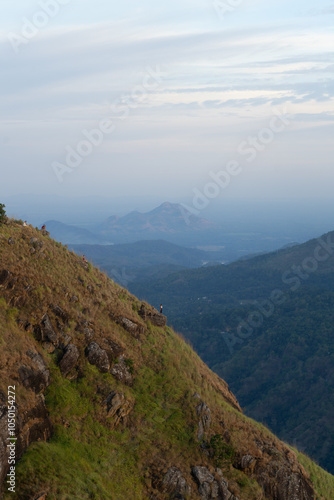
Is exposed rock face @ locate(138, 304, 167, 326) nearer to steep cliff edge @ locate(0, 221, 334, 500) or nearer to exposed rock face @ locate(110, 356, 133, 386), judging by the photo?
steep cliff edge @ locate(0, 221, 334, 500)

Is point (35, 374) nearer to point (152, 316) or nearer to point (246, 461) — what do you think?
point (152, 316)

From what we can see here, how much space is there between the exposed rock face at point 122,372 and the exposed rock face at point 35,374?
424 cm

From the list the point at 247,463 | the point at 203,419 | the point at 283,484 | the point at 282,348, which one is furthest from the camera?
the point at 282,348

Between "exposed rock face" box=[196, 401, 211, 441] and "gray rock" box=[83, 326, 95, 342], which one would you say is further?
"gray rock" box=[83, 326, 95, 342]

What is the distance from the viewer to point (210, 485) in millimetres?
20828

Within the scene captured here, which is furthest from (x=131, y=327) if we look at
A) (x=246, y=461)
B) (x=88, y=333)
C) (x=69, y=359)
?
(x=246, y=461)

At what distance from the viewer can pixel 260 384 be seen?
110 m

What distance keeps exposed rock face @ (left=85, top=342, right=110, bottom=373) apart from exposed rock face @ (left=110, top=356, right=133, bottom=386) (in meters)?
0.52

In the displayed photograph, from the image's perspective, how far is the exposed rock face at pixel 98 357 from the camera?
23389 mm

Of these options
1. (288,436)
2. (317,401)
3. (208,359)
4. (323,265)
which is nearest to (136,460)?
(288,436)

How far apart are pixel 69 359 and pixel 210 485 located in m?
9.59

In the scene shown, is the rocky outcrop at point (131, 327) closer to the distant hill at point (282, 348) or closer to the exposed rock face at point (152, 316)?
the exposed rock face at point (152, 316)

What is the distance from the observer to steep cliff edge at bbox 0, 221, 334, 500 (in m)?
18.2

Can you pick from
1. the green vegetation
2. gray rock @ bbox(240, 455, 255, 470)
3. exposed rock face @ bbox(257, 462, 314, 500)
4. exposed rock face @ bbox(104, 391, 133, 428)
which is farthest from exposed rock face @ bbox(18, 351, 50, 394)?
exposed rock face @ bbox(257, 462, 314, 500)
